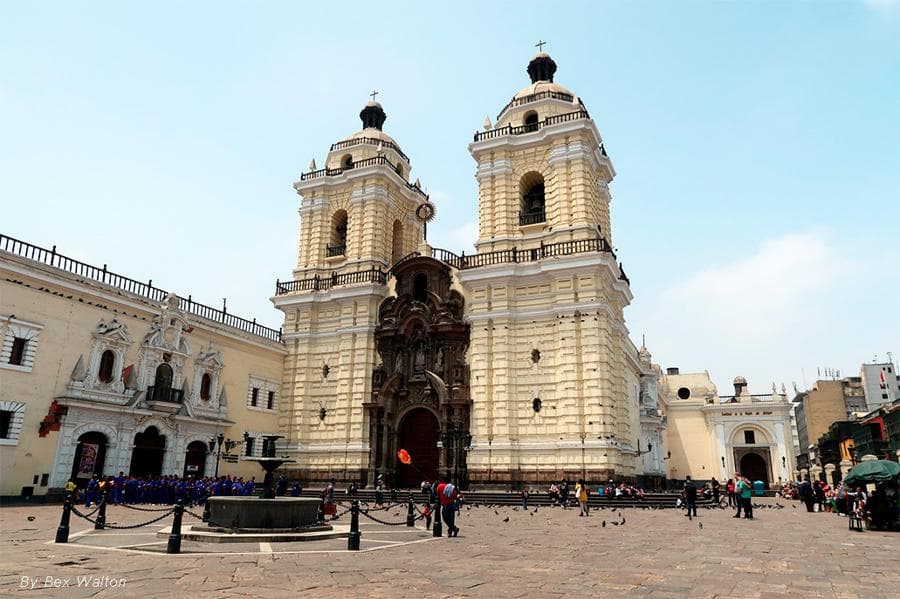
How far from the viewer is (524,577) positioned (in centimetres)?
931

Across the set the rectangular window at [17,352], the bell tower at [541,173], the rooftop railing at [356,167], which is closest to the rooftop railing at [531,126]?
the bell tower at [541,173]

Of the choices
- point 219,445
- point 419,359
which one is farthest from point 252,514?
point 419,359

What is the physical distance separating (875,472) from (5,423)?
27.6 m

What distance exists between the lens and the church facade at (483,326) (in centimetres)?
2816

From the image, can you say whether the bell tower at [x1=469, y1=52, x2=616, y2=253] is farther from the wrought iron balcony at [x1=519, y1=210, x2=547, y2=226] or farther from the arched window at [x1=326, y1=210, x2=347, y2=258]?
the arched window at [x1=326, y1=210, x2=347, y2=258]

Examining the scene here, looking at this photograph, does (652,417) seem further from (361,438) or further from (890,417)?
(361,438)

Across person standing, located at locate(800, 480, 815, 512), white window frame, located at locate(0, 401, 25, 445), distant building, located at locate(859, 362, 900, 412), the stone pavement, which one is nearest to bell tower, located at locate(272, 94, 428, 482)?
white window frame, located at locate(0, 401, 25, 445)

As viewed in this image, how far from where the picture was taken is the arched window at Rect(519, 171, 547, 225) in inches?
1277

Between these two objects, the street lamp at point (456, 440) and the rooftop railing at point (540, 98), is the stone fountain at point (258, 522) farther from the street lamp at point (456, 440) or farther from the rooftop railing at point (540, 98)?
the rooftop railing at point (540, 98)

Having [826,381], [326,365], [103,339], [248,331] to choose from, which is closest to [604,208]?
[326,365]

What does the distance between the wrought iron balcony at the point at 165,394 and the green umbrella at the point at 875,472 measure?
25905 millimetres

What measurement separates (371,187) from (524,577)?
2961 cm

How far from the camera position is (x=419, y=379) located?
31578 millimetres

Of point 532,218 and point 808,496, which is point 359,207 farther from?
point 808,496
